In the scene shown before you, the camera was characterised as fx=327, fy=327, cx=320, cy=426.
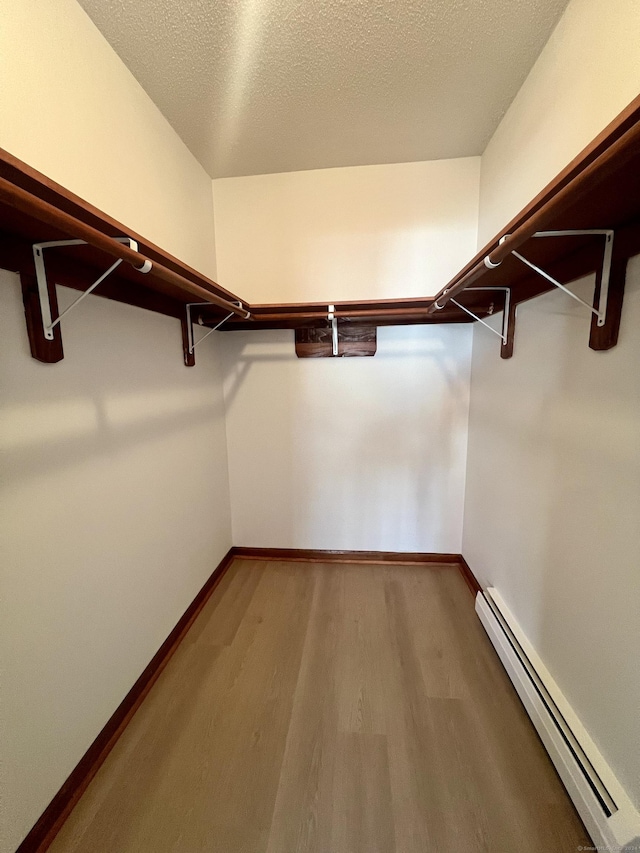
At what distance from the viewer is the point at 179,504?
1669mm

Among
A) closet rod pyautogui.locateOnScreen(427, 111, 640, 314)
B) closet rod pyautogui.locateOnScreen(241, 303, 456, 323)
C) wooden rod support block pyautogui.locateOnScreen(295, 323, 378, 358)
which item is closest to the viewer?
closet rod pyautogui.locateOnScreen(427, 111, 640, 314)

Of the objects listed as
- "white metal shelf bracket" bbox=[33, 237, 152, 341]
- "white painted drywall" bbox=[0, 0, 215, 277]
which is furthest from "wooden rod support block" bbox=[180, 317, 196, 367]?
"white metal shelf bracket" bbox=[33, 237, 152, 341]

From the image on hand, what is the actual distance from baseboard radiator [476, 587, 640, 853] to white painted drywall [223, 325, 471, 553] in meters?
0.86

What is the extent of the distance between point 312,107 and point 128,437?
1.65 metres

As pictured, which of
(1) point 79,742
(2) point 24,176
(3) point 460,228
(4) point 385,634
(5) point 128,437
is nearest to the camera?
(2) point 24,176

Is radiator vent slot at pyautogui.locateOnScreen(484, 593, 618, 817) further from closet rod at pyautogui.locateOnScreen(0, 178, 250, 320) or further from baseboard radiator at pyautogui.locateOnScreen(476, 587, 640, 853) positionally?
closet rod at pyautogui.locateOnScreen(0, 178, 250, 320)

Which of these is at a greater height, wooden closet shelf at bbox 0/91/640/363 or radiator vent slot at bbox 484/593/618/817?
wooden closet shelf at bbox 0/91/640/363

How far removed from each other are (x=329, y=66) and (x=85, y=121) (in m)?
0.92

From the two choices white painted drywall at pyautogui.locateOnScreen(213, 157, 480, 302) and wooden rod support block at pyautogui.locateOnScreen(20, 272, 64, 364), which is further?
white painted drywall at pyautogui.locateOnScreen(213, 157, 480, 302)

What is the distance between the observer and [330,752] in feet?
3.77

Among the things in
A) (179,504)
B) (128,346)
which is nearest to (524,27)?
(128,346)

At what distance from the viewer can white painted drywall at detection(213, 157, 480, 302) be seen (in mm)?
1877

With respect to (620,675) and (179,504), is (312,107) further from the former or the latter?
(620,675)

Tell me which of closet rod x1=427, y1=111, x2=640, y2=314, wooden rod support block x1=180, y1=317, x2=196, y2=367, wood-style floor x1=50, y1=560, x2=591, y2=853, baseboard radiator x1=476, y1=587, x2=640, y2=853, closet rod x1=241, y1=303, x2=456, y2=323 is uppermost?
closet rod x1=427, y1=111, x2=640, y2=314
